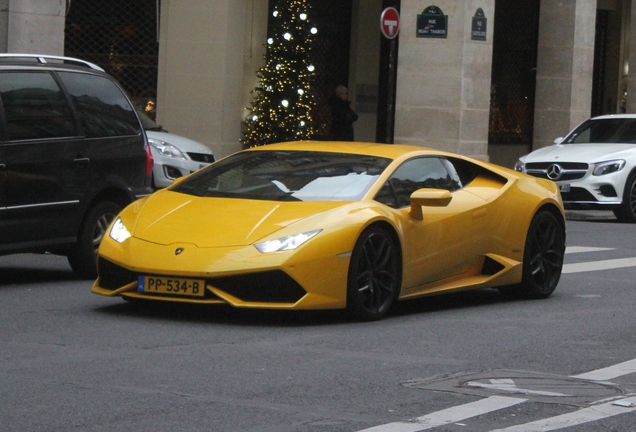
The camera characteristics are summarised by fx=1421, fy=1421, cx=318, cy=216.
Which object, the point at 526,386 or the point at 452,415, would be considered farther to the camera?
the point at 526,386

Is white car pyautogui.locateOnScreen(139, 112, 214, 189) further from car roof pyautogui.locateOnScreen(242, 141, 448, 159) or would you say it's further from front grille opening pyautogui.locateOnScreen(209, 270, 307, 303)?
front grille opening pyautogui.locateOnScreen(209, 270, 307, 303)

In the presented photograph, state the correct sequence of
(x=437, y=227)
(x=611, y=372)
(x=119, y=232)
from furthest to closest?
(x=437, y=227) < (x=119, y=232) < (x=611, y=372)

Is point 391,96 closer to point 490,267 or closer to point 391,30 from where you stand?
point 391,30

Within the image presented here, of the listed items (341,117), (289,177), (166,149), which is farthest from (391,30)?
(289,177)

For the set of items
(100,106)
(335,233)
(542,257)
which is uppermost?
(100,106)

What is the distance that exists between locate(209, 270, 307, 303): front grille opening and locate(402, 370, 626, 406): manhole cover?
1776mm

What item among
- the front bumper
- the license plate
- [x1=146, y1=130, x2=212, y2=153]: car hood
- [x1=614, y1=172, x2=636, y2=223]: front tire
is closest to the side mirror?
the front bumper

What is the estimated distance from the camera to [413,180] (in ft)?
34.0

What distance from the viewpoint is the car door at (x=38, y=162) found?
1097 cm

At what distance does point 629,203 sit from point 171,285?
44.4 feet

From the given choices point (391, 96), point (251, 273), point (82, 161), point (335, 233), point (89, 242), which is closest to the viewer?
point (251, 273)

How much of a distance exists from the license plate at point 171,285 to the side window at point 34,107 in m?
2.41

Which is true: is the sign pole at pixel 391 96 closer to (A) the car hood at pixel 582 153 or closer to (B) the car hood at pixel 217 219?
(A) the car hood at pixel 582 153

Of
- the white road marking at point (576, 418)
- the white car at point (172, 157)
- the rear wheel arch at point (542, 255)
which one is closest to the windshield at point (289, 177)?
the rear wheel arch at point (542, 255)
